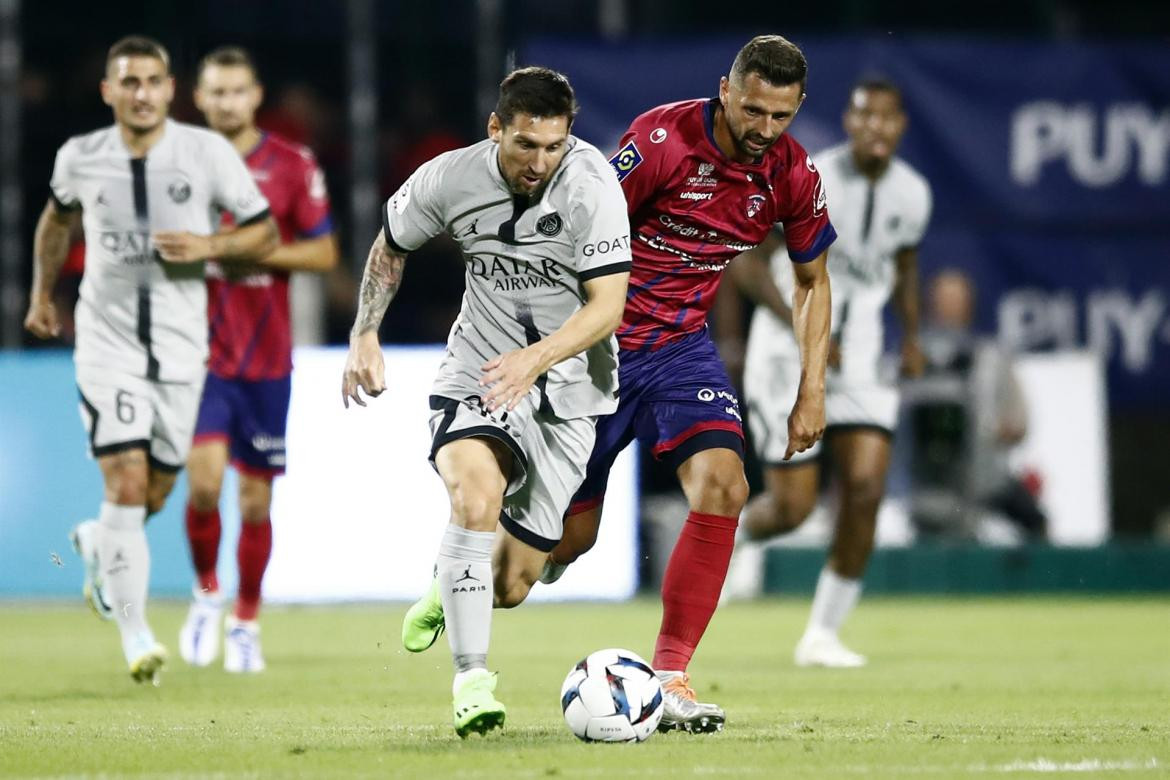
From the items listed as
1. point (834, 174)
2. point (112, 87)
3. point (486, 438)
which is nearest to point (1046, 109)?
point (834, 174)

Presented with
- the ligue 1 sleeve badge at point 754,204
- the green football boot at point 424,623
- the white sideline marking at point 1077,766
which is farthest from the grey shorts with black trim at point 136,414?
the white sideline marking at point 1077,766

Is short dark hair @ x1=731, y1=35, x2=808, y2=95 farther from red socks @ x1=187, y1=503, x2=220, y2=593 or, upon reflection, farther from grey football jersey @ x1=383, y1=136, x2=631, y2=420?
red socks @ x1=187, y1=503, x2=220, y2=593

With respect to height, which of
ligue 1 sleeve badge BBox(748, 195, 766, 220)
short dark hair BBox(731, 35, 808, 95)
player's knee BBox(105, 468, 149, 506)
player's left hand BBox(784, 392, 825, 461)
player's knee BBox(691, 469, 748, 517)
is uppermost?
short dark hair BBox(731, 35, 808, 95)

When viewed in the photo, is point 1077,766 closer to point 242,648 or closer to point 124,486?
point 124,486

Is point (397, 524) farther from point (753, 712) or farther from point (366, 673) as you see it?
point (753, 712)

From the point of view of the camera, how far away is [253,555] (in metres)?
9.45

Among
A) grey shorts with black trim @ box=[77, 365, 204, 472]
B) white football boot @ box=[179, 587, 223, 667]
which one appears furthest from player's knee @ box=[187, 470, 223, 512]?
grey shorts with black trim @ box=[77, 365, 204, 472]

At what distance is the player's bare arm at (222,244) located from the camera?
322 inches

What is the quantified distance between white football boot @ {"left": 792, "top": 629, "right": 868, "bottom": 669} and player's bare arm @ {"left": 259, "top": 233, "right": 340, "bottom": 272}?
2.79 m

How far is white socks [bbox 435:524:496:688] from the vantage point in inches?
230

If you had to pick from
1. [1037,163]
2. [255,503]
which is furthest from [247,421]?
[1037,163]

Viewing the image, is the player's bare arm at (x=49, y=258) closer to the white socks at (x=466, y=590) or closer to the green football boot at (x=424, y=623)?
the green football boot at (x=424, y=623)

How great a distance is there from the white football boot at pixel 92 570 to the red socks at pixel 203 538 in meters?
0.72

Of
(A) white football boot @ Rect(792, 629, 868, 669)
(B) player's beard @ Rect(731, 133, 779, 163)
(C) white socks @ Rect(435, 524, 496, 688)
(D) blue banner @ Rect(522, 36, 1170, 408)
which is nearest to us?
(C) white socks @ Rect(435, 524, 496, 688)
